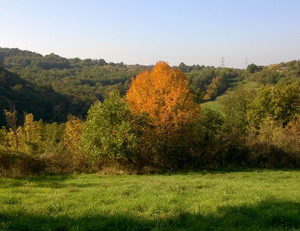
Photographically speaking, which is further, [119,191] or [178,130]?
[178,130]

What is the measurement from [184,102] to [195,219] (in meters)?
24.1

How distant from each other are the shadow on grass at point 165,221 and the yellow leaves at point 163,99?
2071 cm

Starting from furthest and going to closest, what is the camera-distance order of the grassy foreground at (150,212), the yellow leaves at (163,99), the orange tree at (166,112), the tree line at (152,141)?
the yellow leaves at (163,99)
the orange tree at (166,112)
the tree line at (152,141)
the grassy foreground at (150,212)

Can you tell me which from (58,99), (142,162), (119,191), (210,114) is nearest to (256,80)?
(58,99)

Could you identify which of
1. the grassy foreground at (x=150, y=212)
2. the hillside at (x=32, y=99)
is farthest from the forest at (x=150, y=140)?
the hillside at (x=32, y=99)

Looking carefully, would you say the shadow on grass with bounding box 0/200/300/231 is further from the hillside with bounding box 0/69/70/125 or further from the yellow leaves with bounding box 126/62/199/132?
the hillside with bounding box 0/69/70/125

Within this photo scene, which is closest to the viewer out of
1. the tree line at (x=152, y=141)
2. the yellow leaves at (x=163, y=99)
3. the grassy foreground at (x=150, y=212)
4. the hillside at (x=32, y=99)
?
the grassy foreground at (x=150, y=212)

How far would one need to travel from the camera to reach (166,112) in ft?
98.9

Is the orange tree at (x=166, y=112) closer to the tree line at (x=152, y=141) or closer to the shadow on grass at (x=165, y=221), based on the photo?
the tree line at (x=152, y=141)

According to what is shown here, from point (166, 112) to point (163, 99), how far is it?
5.95ft

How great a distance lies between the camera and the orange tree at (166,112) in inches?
1153

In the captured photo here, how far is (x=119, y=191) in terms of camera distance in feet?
39.9

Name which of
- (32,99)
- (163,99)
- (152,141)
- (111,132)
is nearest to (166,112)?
(163,99)

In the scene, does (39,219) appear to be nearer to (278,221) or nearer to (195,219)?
(195,219)
